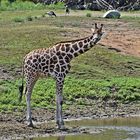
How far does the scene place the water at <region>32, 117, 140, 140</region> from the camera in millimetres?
18797

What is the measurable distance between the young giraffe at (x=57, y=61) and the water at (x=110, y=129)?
129 centimetres

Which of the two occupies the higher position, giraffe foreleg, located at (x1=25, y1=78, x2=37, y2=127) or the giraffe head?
the giraffe head

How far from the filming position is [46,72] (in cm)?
2084

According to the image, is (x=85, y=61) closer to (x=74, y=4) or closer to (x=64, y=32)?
(x=64, y=32)

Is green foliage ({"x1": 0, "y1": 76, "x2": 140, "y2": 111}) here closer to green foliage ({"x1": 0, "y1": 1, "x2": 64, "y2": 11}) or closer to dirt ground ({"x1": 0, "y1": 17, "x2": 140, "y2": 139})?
dirt ground ({"x1": 0, "y1": 17, "x2": 140, "y2": 139})

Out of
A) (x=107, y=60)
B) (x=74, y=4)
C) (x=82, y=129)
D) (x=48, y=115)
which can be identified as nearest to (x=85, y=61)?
(x=107, y=60)

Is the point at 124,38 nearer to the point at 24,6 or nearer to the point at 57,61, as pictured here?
the point at 57,61

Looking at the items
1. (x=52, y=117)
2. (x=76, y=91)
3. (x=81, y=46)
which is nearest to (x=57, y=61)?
(x=81, y=46)

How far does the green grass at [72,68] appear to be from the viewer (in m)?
24.2

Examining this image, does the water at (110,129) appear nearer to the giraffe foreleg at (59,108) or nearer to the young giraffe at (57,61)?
the giraffe foreleg at (59,108)

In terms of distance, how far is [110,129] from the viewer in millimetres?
20219

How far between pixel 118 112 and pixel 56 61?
3770 mm

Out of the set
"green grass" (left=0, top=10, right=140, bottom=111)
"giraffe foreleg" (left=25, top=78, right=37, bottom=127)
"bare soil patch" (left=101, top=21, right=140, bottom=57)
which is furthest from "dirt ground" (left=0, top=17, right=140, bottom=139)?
"bare soil patch" (left=101, top=21, right=140, bottom=57)

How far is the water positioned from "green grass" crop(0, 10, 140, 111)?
235cm
